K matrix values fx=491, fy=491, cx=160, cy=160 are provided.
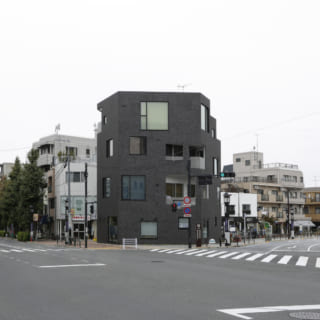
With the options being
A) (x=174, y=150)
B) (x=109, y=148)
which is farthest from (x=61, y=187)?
(x=174, y=150)

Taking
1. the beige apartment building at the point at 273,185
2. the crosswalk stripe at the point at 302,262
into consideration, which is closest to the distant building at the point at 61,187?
the beige apartment building at the point at 273,185

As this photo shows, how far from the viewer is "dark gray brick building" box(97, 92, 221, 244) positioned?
46.2 m

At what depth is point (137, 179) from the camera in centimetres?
4678

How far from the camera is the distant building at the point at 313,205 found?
103m

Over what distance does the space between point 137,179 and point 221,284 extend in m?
31.9

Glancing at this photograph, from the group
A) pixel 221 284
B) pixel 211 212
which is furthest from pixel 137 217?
pixel 221 284

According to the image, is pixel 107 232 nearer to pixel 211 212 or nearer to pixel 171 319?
pixel 211 212

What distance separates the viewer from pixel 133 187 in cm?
4672

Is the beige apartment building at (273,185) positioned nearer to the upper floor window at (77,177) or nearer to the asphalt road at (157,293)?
the upper floor window at (77,177)

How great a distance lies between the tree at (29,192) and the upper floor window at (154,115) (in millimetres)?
19752

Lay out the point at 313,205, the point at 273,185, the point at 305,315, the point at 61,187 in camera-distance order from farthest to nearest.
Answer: the point at 313,205 → the point at 273,185 → the point at 61,187 → the point at 305,315

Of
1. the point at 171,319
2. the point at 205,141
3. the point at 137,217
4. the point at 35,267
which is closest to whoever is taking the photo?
the point at 171,319

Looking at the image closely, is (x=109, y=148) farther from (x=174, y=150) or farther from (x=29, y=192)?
(x=29, y=192)

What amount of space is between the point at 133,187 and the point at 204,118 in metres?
10.4
